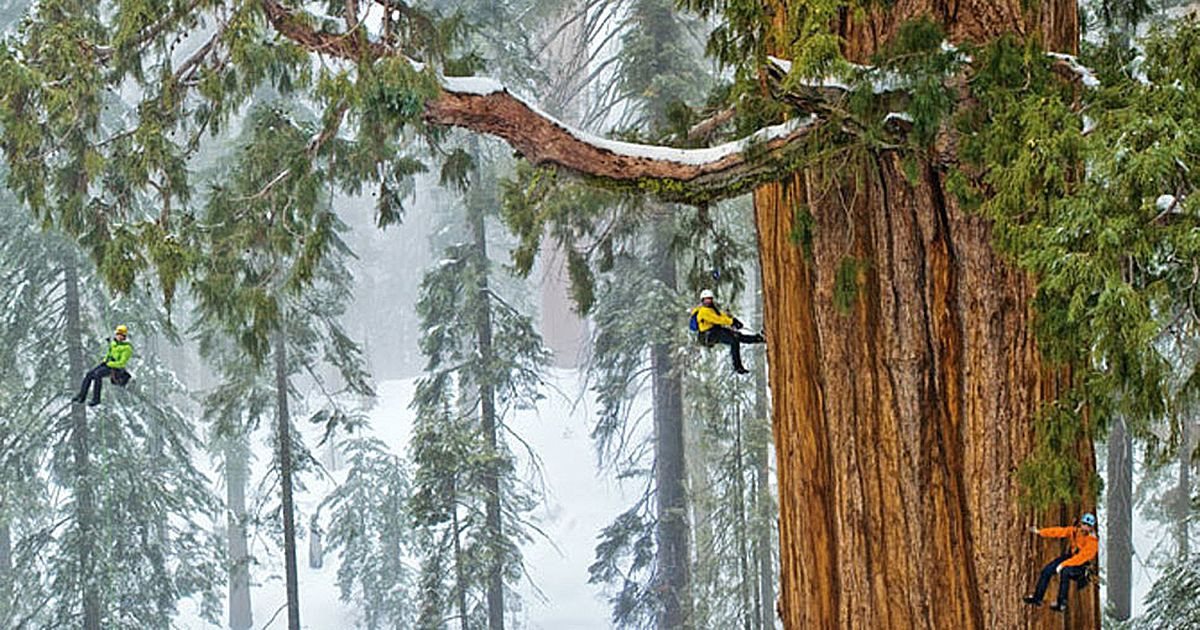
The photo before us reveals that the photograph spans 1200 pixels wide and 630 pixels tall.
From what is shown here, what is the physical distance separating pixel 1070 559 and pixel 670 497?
11.5 m

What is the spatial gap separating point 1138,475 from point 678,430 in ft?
27.8

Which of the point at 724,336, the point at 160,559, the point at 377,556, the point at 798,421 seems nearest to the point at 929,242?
the point at 798,421

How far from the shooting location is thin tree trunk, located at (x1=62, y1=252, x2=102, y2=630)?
14422mm

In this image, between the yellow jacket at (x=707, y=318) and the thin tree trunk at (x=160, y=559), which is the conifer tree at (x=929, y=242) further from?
the thin tree trunk at (x=160, y=559)

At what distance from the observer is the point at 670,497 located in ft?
50.2

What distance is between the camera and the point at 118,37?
5578 mm

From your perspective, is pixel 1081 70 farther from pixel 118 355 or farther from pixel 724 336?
pixel 118 355

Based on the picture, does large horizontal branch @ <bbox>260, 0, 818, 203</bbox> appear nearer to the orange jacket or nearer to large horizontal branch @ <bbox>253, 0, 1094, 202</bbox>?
large horizontal branch @ <bbox>253, 0, 1094, 202</bbox>

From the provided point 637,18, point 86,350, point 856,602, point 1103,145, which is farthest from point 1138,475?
point 1103,145

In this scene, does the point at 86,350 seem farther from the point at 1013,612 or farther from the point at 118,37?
the point at 1013,612

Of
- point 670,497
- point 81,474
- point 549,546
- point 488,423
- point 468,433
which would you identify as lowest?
point 549,546

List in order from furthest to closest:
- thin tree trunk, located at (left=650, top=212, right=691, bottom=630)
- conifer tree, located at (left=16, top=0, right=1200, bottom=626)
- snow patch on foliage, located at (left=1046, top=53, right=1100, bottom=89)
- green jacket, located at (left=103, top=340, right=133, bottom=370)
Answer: thin tree trunk, located at (left=650, top=212, right=691, bottom=630), green jacket, located at (left=103, top=340, right=133, bottom=370), snow patch on foliage, located at (left=1046, top=53, right=1100, bottom=89), conifer tree, located at (left=16, top=0, right=1200, bottom=626)

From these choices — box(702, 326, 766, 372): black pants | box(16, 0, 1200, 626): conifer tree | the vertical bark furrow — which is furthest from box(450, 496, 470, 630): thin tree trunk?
box(16, 0, 1200, 626): conifer tree

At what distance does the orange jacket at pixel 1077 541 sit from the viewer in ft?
12.9
